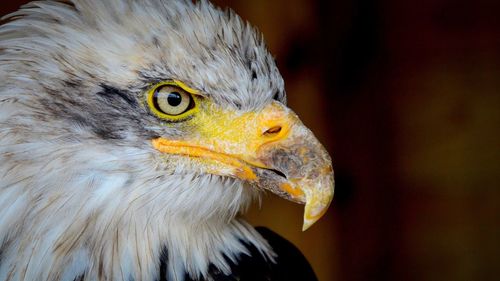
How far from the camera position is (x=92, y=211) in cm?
155

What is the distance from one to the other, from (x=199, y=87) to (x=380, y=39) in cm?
145

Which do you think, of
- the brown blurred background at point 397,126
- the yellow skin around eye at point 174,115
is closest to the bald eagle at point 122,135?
the yellow skin around eye at point 174,115

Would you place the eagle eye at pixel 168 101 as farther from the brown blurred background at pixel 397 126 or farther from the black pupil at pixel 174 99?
the brown blurred background at pixel 397 126

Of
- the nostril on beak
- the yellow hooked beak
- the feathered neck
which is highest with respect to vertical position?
the nostril on beak

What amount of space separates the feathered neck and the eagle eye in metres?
0.10

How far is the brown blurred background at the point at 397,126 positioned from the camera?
2721mm

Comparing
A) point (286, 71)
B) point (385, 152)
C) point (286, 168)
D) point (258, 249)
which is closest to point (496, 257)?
point (385, 152)

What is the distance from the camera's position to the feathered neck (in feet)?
4.97

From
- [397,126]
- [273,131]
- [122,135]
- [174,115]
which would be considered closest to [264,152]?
[273,131]

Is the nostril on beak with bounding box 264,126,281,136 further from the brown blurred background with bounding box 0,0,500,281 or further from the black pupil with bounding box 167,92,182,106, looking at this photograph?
the brown blurred background with bounding box 0,0,500,281

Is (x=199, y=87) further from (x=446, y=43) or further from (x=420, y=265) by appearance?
(x=420, y=265)

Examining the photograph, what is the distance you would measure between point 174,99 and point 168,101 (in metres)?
0.01

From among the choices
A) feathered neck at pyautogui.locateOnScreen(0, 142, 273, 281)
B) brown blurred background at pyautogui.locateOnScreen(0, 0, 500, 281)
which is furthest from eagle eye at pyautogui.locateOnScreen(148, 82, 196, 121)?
brown blurred background at pyautogui.locateOnScreen(0, 0, 500, 281)

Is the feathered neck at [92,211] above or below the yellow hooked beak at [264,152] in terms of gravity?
below
